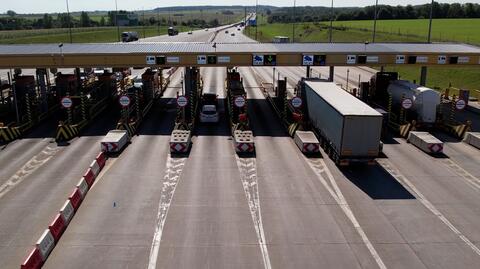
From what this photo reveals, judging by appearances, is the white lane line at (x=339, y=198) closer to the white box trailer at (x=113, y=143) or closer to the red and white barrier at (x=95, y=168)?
the white box trailer at (x=113, y=143)

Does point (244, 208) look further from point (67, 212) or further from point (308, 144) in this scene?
point (308, 144)

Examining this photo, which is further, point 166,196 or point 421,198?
point 421,198

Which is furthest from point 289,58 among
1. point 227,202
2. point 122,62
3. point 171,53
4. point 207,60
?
point 227,202

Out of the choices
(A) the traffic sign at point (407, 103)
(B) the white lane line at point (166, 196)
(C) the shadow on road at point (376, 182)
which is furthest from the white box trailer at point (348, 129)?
(B) the white lane line at point (166, 196)

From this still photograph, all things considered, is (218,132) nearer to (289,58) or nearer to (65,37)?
(289,58)

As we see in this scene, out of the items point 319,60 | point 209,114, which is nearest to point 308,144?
point 209,114

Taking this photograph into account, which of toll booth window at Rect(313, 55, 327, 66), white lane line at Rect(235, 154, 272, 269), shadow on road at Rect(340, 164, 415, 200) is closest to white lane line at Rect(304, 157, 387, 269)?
shadow on road at Rect(340, 164, 415, 200)
